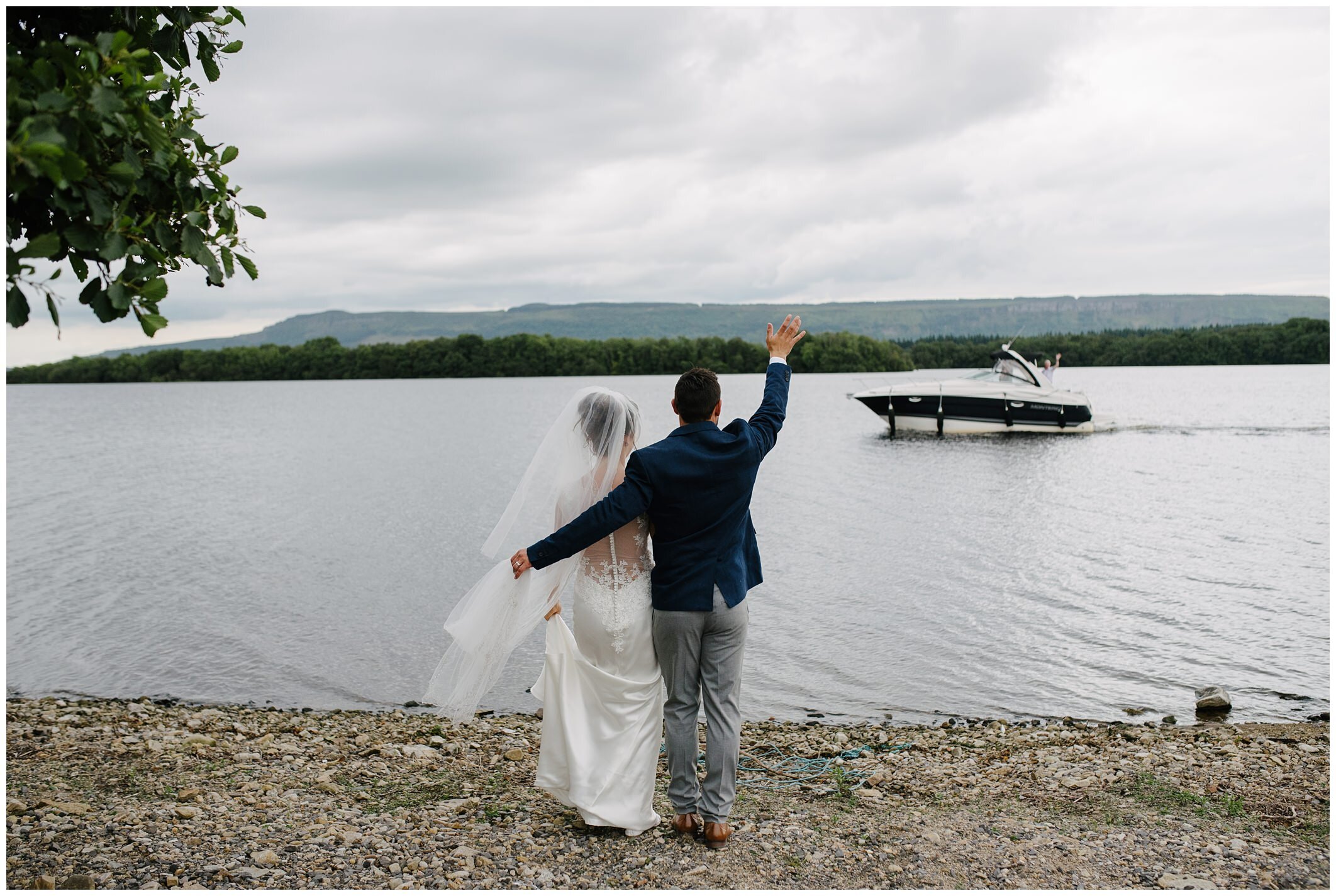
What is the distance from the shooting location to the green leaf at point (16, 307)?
3.47 metres

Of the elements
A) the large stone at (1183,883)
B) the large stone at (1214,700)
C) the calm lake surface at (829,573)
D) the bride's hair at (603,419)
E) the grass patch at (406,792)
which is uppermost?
the bride's hair at (603,419)

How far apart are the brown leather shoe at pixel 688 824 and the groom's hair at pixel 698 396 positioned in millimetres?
2308

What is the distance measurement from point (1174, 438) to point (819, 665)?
44.0 meters

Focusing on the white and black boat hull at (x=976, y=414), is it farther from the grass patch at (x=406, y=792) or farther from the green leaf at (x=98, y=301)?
the green leaf at (x=98, y=301)

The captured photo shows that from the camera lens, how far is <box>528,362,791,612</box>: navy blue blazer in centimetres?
522

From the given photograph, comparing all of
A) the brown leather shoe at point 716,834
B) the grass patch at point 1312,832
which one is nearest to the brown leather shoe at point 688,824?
the brown leather shoe at point 716,834

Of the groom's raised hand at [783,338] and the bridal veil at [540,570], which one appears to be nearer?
the bridal veil at [540,570]

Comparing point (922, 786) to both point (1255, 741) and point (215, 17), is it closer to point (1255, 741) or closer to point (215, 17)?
point (1255, 741)

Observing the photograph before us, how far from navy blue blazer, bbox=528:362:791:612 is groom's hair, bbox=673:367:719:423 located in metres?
0.07

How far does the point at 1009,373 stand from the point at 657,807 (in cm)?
4581

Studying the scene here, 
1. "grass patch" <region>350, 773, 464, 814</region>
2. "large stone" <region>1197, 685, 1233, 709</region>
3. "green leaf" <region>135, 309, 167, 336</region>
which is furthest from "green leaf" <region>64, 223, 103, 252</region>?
"large stone" <region>1197, 685, 1233, 709</region>

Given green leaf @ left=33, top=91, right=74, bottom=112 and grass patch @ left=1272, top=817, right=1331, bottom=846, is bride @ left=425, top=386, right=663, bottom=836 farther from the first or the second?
grass patch @ left=1272, top=817, right=1331, bottom=846

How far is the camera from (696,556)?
17.5 feet

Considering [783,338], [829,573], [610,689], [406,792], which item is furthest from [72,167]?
[829,573]
